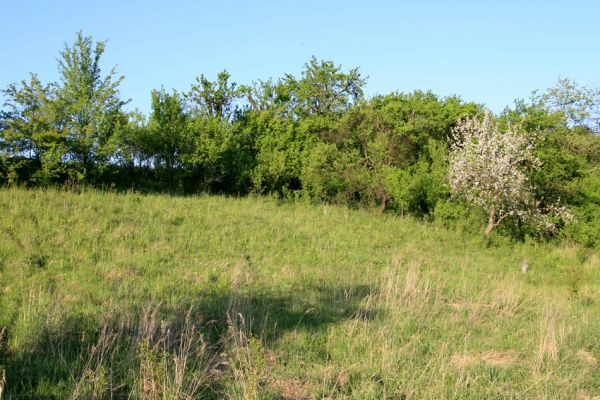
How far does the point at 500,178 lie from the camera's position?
19281 mm

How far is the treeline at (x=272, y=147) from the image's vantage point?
18750 mm

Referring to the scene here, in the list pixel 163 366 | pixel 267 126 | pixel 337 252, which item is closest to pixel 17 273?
pixel 163 366

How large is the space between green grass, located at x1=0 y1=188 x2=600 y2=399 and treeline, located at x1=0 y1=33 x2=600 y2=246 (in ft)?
11.0

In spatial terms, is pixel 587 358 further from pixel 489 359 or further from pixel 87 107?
pixel 87 107

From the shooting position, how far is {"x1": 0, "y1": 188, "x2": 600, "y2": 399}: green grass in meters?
5.18

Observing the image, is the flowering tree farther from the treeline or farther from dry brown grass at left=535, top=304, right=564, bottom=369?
dry brown grass at left=535, top=304, right=564, bottom=369

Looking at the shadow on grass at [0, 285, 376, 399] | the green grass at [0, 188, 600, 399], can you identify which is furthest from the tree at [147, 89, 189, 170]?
the shadow on grass at [0, 285, 376, 399]

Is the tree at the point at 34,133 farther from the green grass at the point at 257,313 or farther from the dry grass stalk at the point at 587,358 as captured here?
the dry grass stalk at the point at 587,358

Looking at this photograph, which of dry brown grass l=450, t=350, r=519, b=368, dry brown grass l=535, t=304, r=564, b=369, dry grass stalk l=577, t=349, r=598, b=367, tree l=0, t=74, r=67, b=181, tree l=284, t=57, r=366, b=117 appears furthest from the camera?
tree l=284, t=57, r=366, b=117

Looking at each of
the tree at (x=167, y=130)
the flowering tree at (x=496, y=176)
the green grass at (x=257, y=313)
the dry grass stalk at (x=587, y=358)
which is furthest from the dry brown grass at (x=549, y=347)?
the tree at (x=167, y=130)

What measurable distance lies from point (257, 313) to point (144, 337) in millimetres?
2190

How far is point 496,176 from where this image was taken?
1944cm

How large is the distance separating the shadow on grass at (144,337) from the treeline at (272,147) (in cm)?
1265

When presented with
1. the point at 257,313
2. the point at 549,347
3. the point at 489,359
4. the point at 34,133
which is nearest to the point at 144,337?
the point at 257,313
